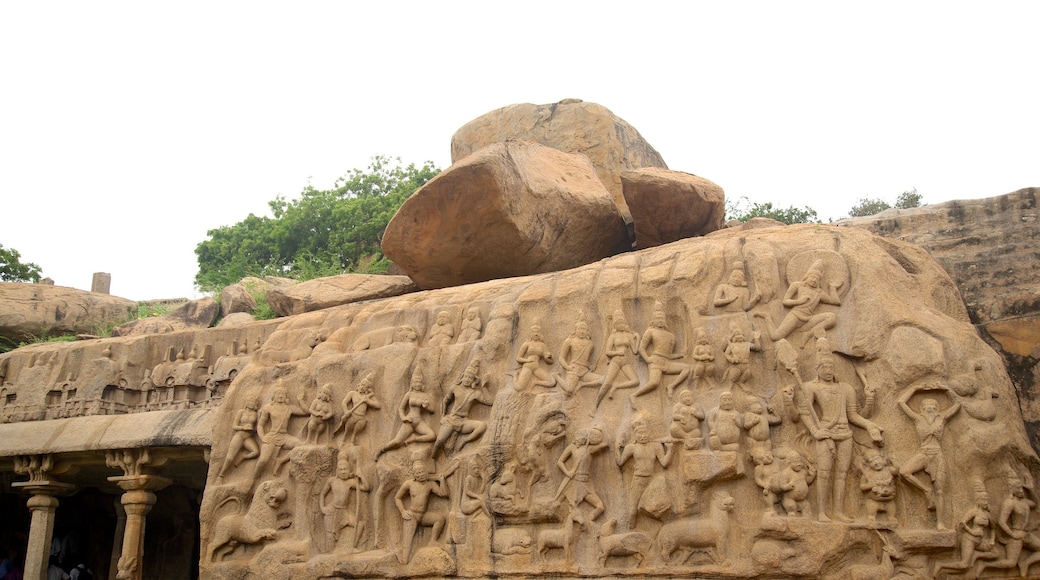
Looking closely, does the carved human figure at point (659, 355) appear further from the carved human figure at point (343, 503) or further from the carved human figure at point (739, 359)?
the carved human figure at point (343, 503)

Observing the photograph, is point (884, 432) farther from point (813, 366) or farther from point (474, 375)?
point (474, 375)

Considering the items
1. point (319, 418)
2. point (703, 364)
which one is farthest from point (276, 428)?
point (703, 364)

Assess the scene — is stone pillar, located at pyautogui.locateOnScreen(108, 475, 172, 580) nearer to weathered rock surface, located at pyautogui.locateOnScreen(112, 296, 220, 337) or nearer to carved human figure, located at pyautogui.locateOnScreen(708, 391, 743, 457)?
weathered rock surface, located at pyautogui.locateOnScreen(112, 296, 220, 337)

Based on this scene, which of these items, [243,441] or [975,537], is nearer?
[975,537]

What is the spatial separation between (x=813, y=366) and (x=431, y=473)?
502cm

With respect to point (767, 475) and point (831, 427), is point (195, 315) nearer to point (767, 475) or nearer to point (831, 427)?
point (767, 475)

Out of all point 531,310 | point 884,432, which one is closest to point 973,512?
point 884,432

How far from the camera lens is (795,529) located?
9797 mm

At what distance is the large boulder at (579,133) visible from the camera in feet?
62.1

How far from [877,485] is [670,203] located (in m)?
7.10

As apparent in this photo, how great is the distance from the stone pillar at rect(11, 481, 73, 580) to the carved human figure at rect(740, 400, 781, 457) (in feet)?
40.0

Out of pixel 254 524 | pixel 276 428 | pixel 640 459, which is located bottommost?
pixel 254 524

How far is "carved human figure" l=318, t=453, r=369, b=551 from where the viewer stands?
1241 centimetres

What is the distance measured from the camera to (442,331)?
521 inches
